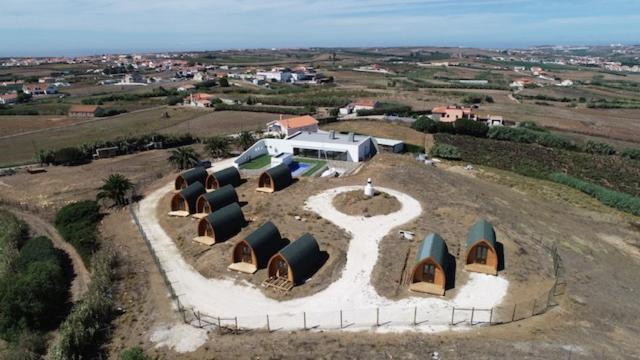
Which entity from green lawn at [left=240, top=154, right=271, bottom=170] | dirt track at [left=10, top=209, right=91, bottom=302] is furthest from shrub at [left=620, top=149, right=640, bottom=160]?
dirt track at [left=10, top=209, right=91, bottom=302]

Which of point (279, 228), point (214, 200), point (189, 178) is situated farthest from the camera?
point (189, 178)

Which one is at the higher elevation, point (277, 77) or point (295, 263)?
point (277, 77)

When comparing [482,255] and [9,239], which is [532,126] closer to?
[482,255]

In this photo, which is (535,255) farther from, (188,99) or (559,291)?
(188,99)

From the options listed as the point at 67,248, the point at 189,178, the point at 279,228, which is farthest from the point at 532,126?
the point at 67,248

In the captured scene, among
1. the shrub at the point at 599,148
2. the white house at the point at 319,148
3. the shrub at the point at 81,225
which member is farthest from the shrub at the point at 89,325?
the shrub at the point at 599,148
